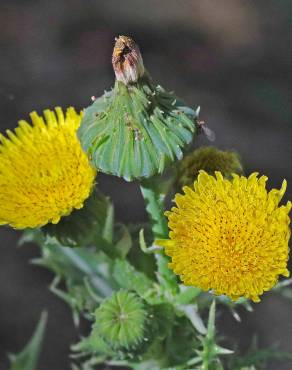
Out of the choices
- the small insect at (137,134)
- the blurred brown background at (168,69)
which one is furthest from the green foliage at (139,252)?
the blurred brown background at (168,69)

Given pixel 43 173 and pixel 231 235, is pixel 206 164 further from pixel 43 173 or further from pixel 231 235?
pixel 43 173

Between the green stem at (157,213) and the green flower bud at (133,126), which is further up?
the green flower bud at (133,126)

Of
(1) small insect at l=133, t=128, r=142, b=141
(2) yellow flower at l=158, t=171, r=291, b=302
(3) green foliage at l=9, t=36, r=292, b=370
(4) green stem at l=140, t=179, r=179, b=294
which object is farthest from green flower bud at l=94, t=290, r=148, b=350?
(1) small insect at l=133, t=128, r=142, b=141

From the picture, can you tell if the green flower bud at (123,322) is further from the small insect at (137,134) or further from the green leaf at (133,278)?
the small insect at (137,134)

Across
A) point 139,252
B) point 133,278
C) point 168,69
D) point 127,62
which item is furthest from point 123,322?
point 168,69

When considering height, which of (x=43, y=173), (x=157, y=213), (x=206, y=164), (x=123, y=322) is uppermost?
(x=206, y=164)

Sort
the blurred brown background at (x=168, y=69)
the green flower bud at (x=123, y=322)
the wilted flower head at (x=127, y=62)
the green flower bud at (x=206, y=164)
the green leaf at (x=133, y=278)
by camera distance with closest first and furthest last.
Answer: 1. the wilted flower head at (x=127, y=62)
2. the green flower bud at (x=123, y=322)
3. the green flower bud at (x=206, y=164)
4. the green leaf at (x=133, y=278)
5. the blurred brown background at (x=168, y=69)

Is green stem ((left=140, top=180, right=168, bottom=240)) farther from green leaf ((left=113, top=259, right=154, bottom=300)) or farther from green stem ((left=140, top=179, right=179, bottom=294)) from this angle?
green leaf ((left=113, top=259, right=154, bottom=300))
